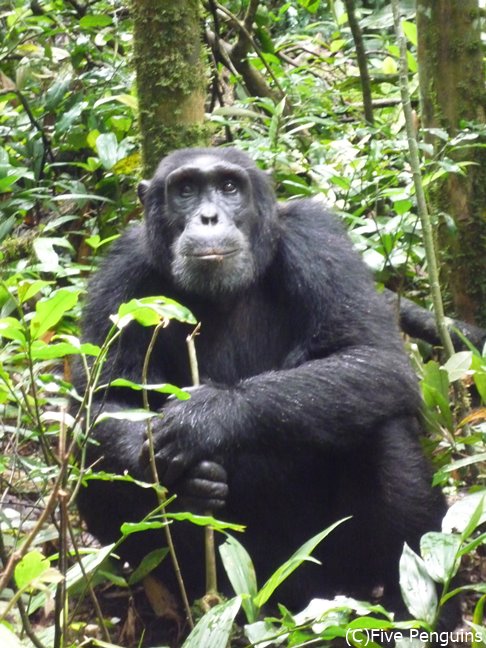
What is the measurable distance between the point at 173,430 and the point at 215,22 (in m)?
4.31

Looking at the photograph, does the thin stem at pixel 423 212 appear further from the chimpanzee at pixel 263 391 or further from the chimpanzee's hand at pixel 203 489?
the chimpanzee's hand at pixel 203 489

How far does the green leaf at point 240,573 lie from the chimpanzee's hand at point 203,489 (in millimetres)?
1054

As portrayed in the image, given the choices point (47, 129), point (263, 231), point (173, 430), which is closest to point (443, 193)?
point (263, 231)

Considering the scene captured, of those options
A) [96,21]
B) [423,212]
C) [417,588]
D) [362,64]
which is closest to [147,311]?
[417,588]

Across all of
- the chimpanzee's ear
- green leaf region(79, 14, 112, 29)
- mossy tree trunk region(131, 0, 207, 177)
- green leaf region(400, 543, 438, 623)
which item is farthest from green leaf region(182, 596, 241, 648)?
green leaf region(79, 14, 112, 29)

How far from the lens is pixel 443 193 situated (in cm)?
640

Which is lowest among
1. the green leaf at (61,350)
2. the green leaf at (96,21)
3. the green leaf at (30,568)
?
the green leaf at (30,568)

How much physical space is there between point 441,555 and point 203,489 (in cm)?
141

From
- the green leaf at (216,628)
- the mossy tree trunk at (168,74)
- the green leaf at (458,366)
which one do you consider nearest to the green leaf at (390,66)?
the mossy tree trunk at (168,74)

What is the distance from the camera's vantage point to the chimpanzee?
473 cm

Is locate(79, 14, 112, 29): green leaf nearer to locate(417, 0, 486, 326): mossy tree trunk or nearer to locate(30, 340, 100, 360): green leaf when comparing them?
locate(417, 0, 486, 326): mossy tree trunk

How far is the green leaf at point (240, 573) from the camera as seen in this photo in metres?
3.24

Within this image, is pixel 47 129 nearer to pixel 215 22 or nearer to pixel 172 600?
pixel 215 22

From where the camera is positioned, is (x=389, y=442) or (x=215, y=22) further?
(x=215, y=22)
